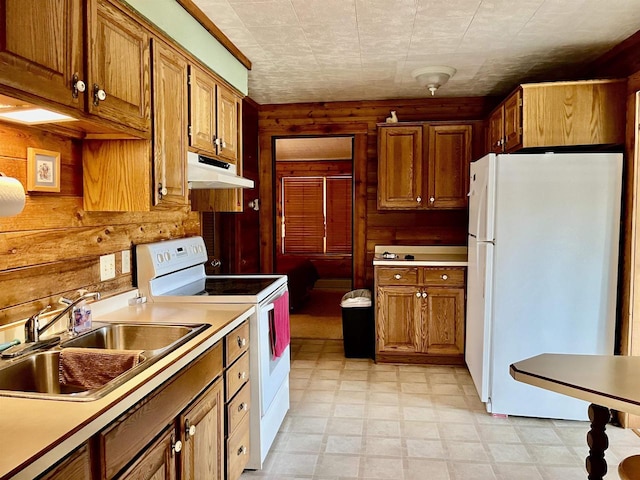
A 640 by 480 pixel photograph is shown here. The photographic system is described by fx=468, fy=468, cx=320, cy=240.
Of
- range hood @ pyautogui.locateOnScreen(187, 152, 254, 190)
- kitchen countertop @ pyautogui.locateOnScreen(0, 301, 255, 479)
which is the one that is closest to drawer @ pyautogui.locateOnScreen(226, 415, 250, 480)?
kitchen countertop @ pyautogui.locateOnScreen(0, 301, 255, 479)

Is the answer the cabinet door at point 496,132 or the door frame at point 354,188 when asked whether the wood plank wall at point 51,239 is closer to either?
the door frame at point 354,188

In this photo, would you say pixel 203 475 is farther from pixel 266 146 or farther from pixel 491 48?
pixel 266 146

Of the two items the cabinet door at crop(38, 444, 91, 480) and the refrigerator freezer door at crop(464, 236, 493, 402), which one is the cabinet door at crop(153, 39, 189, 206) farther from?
the refrigerator freezer door at crop(464, 236, 493, 402)

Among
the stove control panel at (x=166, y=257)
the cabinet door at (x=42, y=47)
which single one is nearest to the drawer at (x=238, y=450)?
the stove control panel at (x=166, y=257)

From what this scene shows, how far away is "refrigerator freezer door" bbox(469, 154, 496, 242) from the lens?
298 cm

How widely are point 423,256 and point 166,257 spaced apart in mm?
2578

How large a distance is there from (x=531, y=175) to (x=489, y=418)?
5.21 ft

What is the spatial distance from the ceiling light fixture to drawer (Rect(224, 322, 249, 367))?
2400 millimetres

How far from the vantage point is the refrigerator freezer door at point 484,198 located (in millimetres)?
2984

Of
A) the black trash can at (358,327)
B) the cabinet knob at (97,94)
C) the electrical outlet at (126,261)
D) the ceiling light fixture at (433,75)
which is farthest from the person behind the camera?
the black trash can at (358,327)

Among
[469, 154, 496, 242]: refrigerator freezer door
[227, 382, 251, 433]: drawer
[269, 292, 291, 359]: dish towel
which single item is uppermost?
[469, 154, 496, 242]: refrigerator freezer door

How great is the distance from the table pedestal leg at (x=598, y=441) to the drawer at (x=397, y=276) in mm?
2284

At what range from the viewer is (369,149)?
15.3ft

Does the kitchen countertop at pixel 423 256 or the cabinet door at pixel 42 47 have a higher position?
the cabinet door at pixel 42 47
